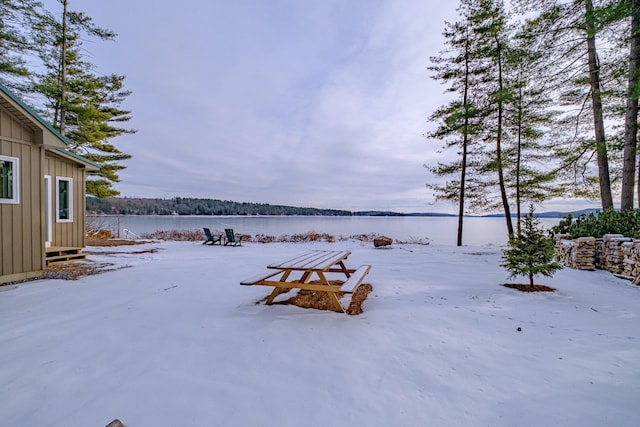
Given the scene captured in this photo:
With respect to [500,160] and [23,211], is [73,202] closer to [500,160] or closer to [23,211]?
[23,211]

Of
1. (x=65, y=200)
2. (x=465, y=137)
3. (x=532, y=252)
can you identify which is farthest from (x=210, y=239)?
(x=465, y=137)

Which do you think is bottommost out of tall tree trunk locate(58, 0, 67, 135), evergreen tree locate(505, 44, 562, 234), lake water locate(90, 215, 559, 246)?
lake water locate(90, 215, 559, 246)

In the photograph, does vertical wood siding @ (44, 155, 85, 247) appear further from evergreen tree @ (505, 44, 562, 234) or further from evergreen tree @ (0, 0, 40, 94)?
evergreen tree @ (505, 44, 562, 234)

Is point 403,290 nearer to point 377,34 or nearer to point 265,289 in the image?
point 265,289

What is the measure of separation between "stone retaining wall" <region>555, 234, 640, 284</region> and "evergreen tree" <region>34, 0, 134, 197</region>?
57.4ft

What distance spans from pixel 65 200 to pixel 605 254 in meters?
14.2

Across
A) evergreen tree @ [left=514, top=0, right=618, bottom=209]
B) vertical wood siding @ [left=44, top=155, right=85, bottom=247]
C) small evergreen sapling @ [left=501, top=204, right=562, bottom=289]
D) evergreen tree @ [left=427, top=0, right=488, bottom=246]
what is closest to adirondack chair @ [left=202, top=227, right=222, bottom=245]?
vertical wood siding @ [left=44, top=155, right=85, bottom=247]

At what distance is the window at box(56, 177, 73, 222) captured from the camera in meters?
7.85

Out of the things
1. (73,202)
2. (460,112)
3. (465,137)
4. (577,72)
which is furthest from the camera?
(465,137)

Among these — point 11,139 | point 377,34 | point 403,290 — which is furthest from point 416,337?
point 377,34

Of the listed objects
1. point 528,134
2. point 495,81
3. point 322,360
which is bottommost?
point 322,360

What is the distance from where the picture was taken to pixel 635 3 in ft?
21.1

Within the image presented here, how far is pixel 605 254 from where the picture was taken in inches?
220

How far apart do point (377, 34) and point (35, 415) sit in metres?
10.4
